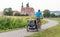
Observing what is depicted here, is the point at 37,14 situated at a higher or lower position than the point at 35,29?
higher

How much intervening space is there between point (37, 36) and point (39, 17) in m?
4.65

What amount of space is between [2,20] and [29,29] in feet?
26.0

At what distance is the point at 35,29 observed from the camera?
2047 cm

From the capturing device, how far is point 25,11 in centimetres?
11744

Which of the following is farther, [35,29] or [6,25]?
[6,25]

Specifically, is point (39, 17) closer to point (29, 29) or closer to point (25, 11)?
point (29, 29)

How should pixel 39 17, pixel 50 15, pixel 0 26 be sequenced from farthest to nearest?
pixel 50 15 < pixel 0 26 < pixel 39 17

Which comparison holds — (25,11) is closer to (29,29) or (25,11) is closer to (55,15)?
(55,15)

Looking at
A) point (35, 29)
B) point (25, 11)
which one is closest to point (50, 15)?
point (25, 11)

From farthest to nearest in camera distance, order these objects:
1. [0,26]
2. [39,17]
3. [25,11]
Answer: [25,11], [0,26], [39,17]

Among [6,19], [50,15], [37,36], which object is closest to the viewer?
[37,36]

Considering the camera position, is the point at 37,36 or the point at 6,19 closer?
the point at 37,36

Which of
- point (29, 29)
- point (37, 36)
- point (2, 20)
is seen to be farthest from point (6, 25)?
point (37, 36)

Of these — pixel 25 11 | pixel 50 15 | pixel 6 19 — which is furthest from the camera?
pixel 25 11
